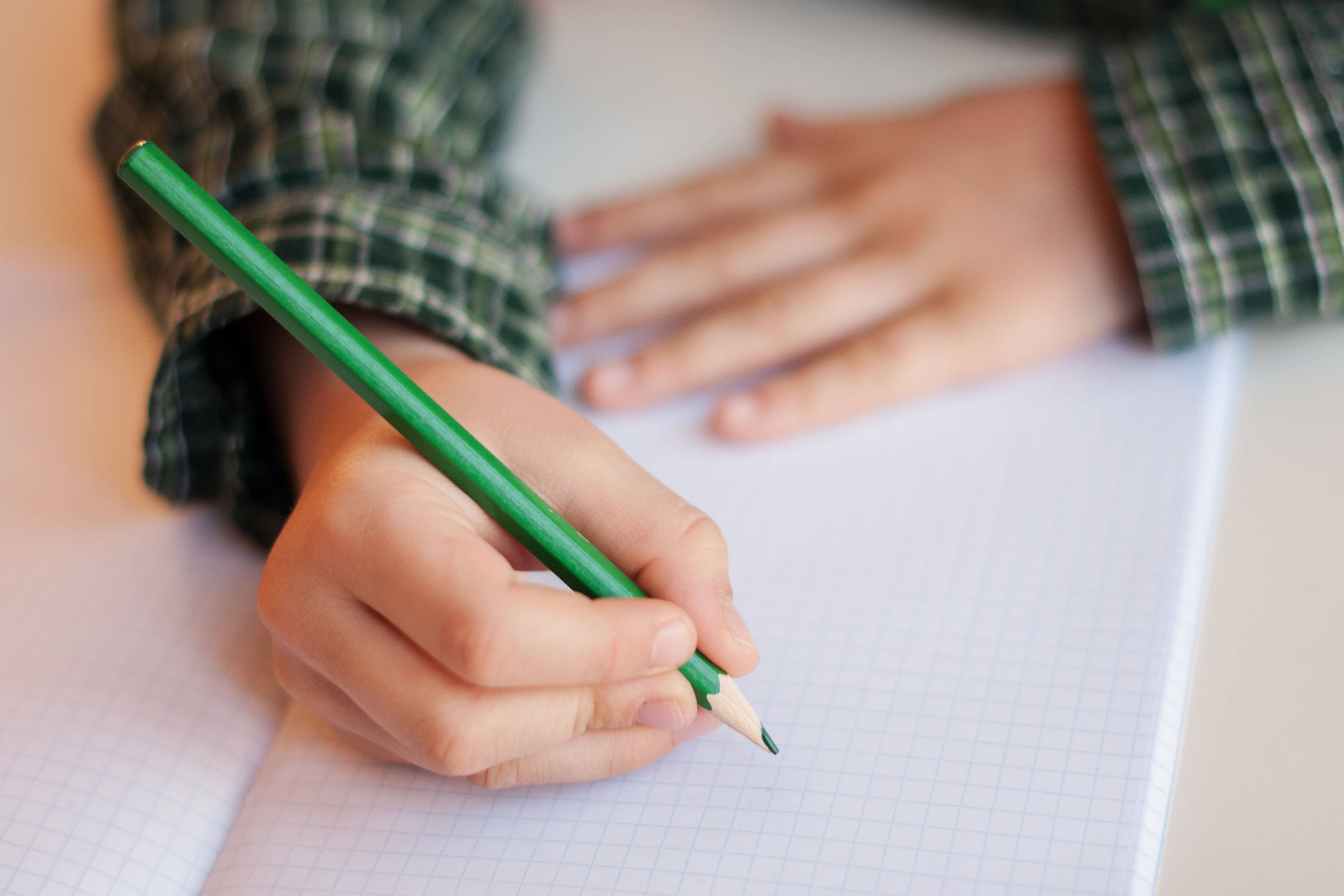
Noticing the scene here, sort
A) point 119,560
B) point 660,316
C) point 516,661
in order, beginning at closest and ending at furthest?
1. point 516,661
2. point 119,560
3. point 660,316

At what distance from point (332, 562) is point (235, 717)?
114mm

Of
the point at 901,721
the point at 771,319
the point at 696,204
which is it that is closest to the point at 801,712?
the point at 901,721

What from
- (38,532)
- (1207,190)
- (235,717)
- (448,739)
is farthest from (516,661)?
(1207,190)

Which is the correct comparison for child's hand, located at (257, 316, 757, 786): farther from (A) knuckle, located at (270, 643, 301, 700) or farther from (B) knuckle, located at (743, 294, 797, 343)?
(B) knuckle, located at (743, 294, 797, 343)

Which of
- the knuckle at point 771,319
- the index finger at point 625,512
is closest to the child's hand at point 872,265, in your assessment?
the knuckle at point 771,319

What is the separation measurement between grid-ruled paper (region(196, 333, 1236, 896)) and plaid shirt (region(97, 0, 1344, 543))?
0.32 ft

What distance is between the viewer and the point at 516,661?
0.31 metres

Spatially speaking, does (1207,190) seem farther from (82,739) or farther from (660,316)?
(82,739)

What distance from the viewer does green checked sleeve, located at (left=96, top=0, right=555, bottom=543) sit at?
47 cm

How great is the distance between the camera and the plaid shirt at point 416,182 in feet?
1.55

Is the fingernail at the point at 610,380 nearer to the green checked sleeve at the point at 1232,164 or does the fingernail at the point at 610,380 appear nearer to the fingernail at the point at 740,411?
the fingernail at the point at 740,411

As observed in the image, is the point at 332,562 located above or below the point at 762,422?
above

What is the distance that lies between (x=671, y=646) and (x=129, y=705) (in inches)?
9.1

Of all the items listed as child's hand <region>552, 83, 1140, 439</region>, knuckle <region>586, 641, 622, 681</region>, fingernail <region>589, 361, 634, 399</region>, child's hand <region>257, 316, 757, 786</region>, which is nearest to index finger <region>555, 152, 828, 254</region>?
child's hand <region>552, 83, 1140, 439</region>
